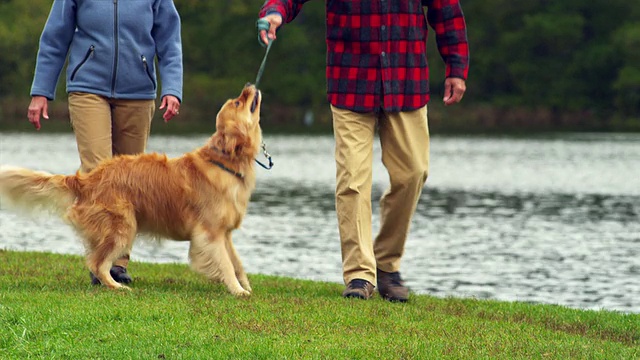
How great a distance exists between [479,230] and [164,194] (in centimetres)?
1114

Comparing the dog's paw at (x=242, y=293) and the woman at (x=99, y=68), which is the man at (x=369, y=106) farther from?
the woman at (x=99, y=68)

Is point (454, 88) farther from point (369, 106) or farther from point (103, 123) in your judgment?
point (103, 123)

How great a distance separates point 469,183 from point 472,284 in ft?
54.3

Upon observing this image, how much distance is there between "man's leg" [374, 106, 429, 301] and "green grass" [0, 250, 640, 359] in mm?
456

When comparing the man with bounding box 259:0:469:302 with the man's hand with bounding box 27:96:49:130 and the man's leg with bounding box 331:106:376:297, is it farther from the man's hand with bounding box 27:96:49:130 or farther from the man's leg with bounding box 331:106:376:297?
the man's hand with bounding box 27:96:49:130

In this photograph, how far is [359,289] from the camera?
7.11 metres

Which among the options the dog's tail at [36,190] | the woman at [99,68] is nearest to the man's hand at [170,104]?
the woman at [99,68]

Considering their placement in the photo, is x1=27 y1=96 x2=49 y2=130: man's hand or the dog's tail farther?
x1=27 y1=96 x2=49 y2=130: man's hand

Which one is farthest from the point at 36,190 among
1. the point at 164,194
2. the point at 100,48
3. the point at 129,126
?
the point at 100,48

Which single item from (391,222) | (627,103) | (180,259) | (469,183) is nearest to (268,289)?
(391,222)

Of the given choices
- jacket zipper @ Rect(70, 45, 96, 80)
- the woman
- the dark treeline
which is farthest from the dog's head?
the dark treeline

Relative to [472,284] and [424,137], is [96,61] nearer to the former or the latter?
[424,137]

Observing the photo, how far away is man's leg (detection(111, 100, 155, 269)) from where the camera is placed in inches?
299

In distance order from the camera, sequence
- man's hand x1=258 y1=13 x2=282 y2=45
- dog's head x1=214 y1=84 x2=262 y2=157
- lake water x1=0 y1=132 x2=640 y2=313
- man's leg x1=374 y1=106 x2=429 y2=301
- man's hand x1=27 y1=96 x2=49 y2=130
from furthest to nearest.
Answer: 1. lake water x1=0 y1=132 x2=640 y2=313
2. man's hand x1=27 y1=96 x2=49 y2=130
3. man's leg x1=374 y1=106 x2=429 y2=301
4. dog's head x1=214 y1=84 x2=262 y2=157
5. man's hand x1=258 y1=13 x2=282 y2=45
